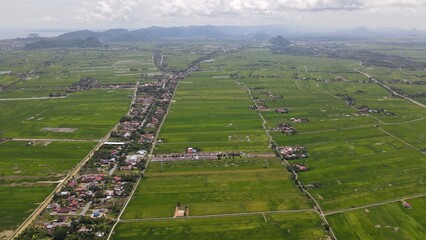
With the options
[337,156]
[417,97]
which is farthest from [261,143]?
[417,97]

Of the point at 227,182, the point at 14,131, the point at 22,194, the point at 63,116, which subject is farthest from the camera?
the point at 63,116

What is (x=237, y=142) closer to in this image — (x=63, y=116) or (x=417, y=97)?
(x=63, y=116)

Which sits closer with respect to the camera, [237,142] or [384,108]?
[237,142]

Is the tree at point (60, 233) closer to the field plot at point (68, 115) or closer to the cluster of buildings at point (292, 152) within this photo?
the field plot at point (68, 115)

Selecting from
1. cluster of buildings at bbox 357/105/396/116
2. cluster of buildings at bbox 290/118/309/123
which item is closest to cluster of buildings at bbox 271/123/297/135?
cluster of buildings at bbox 290/118/309/123

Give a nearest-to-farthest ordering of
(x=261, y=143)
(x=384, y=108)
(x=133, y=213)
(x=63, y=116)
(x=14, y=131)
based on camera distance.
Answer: (x=133, y=213) → (x=261, y=143) → (x=14, y=131) → (x=63, y=116) → (x=384, y=108)

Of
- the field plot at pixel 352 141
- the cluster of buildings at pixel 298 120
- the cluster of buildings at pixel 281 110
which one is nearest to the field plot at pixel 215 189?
the field plot at pixel 352 141

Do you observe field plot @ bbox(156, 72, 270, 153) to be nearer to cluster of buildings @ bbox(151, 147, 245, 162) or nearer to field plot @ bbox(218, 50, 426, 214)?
cluster of buildings @ bbox(151, 147, 245, 162)
